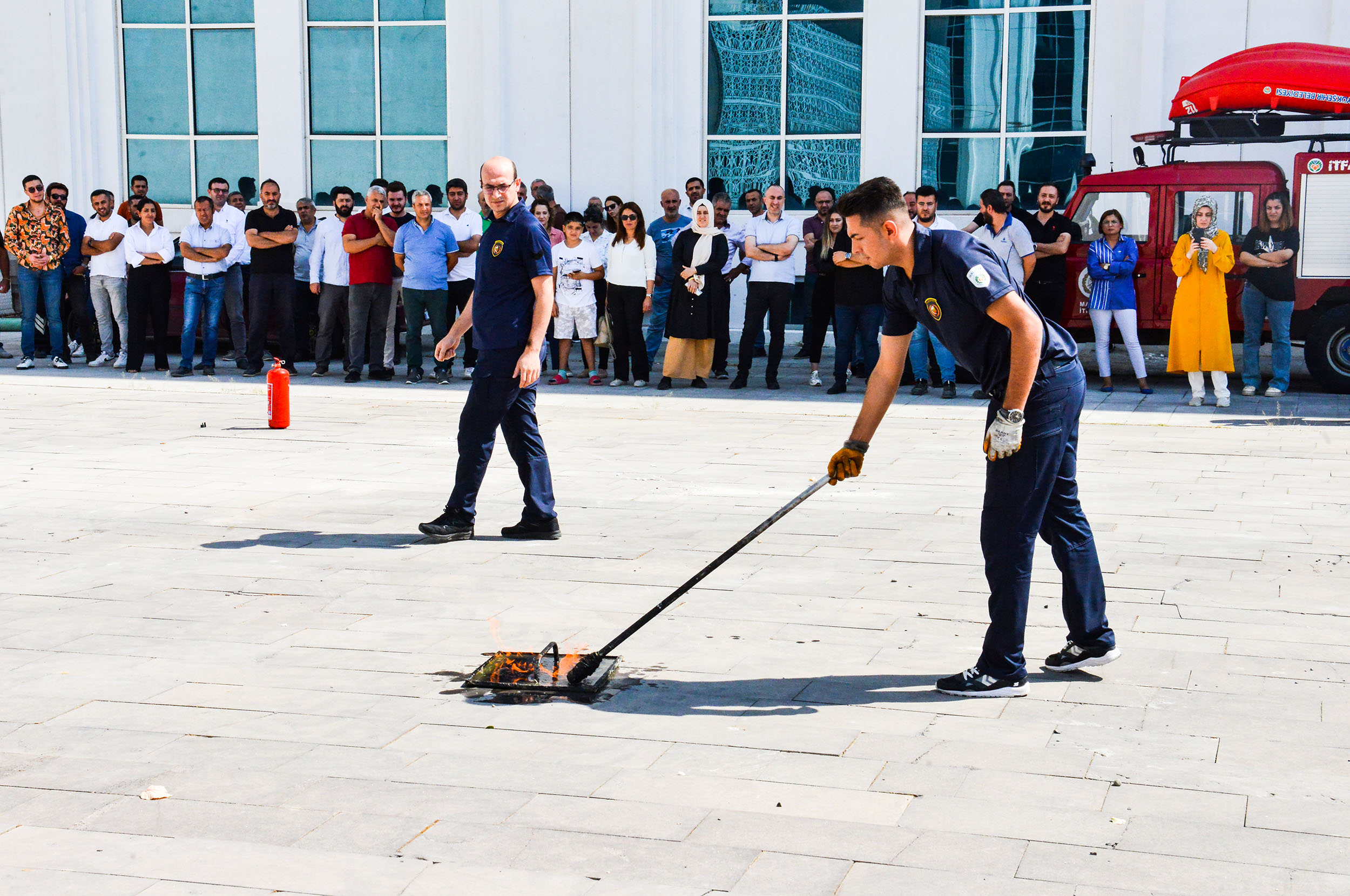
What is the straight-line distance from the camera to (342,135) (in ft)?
65.2

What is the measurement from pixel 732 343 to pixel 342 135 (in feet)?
19.1

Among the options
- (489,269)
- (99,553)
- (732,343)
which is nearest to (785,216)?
Result: (732,343)

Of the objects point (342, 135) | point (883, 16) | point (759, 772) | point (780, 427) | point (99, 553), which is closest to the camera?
point (759, 772)

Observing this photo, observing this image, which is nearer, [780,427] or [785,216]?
[780,427]

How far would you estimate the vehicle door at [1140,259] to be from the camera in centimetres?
1415

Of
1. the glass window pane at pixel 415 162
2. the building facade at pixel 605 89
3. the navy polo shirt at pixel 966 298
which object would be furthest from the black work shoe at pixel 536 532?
the glass window pane at pixel 415 162

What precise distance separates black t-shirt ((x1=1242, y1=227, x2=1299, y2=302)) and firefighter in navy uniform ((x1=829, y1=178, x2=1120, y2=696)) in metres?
9.21

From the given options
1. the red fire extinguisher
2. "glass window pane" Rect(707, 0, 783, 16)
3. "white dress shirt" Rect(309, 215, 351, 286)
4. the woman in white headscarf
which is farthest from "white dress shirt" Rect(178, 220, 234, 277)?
"glass window pane" Rect(707, 0, 783, 16)

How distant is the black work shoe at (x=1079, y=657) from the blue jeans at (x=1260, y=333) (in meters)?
9.34

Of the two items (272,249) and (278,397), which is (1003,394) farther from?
(272,249)

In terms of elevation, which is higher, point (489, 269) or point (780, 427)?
point (489, 269)

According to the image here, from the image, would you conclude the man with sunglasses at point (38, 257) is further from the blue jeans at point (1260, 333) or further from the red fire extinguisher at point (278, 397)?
the blue jeans at point (1260, 333)

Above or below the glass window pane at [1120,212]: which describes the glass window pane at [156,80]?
above

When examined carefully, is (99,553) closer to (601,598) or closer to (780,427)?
(601,598)
